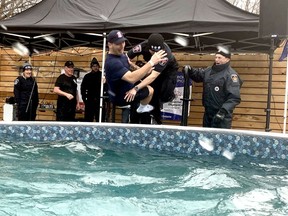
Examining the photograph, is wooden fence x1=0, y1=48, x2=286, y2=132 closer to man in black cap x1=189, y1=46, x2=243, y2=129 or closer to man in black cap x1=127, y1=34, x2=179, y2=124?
man in black cap x1=189, y1=46, x2=243, y2=129

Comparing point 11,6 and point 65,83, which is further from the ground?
point 11,6

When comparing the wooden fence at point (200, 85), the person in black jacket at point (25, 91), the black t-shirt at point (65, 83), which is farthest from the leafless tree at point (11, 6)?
the black t-shirt at point (65, 83)

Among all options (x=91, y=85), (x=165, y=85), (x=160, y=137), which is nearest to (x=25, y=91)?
(x=91, y=85)

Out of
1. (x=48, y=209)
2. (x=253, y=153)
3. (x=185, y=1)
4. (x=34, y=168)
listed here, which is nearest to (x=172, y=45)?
(x=185, y=1)

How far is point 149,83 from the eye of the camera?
493cm

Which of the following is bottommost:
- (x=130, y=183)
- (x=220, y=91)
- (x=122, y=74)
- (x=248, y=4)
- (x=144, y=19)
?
(x=130, y=183)

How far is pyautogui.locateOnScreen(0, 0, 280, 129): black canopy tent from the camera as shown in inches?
237

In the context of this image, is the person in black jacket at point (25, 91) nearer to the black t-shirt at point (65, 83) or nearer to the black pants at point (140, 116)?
the black t-shirt at point (65, 83)

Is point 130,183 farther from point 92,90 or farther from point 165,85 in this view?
point 92,90

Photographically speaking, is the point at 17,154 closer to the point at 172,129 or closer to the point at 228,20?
the point at 172,129

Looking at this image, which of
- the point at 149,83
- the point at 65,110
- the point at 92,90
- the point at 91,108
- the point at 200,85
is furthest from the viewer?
the point at 200,85

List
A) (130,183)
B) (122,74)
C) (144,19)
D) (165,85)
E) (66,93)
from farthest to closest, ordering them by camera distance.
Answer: (66,93) < (144,19) < (165,85) < (122,74) < (130,183)

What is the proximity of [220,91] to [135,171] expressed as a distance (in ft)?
7.72

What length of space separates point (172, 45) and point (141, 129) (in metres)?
3.74
